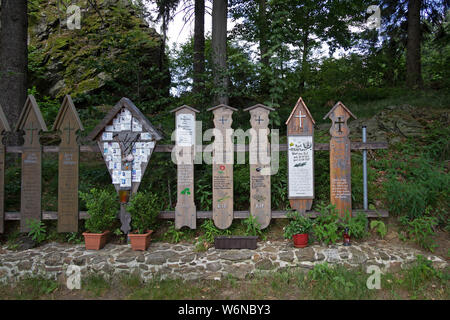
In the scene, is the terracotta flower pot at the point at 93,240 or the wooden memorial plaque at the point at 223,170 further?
the wooden memorial plaque at the point at 223,170

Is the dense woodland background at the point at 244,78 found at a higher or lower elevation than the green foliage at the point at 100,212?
higher

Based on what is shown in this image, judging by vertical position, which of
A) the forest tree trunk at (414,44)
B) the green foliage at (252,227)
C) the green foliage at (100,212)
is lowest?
the green foliage at (252,227)

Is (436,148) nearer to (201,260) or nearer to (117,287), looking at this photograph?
(201,260)

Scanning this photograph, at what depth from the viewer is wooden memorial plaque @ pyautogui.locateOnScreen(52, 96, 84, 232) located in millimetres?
4539

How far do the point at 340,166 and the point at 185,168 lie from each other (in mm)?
2516

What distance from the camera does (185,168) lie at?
4594 millimetres

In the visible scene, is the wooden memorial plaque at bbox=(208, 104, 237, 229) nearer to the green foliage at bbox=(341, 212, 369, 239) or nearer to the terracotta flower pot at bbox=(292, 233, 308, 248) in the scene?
the terracotta flower pot at bbox=(292, 233, 308, 248)

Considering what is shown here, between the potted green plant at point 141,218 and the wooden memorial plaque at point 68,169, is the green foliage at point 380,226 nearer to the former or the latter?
the potted green plant at point 141,218

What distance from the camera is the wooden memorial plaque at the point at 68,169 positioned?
4.54 meters

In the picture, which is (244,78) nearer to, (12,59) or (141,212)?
(141,212)

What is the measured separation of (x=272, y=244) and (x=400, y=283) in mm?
A: 1713

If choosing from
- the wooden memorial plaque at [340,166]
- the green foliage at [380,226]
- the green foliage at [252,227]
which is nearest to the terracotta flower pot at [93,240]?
the green foliage at [252,227]

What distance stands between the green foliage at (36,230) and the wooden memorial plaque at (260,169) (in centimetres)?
341

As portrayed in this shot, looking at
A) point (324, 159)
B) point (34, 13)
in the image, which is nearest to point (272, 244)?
point (324, 159)
